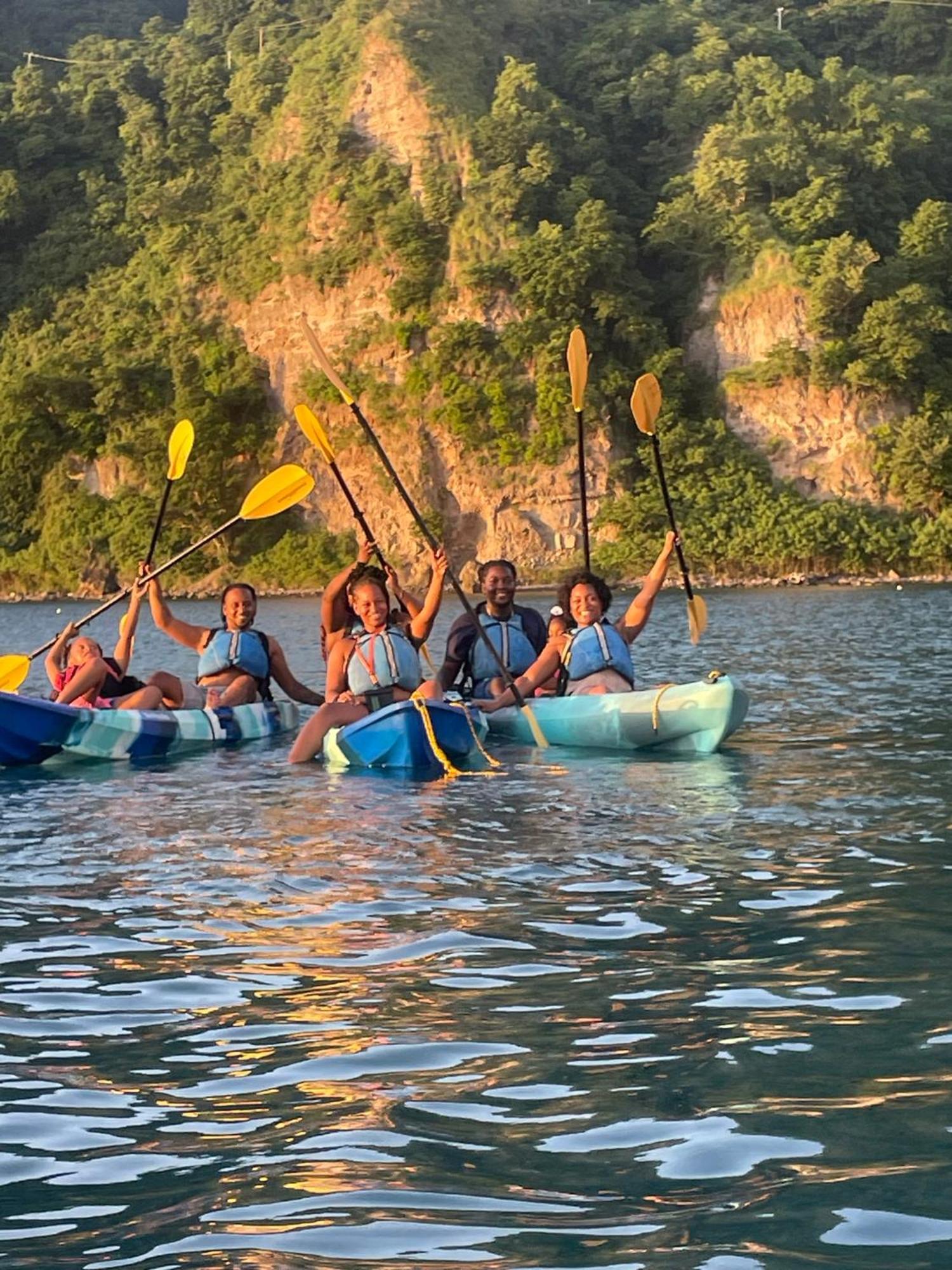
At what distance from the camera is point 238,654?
1296cm

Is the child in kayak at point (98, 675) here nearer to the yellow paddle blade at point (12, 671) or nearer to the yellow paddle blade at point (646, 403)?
the yellow paddle blade at point (12, 671)

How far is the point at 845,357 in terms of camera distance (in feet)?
157

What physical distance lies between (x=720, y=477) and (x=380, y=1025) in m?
44.7

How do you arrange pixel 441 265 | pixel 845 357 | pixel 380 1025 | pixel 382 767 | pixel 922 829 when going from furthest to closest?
pixel 441 265 → pixel 845 357 → pixel 382 767 → pixel 922 829 → pixel 380 1025

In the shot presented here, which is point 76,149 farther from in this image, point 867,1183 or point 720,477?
point 867,1183

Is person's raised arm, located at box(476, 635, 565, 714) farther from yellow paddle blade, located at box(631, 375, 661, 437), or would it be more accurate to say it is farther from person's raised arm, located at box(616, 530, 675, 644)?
yellow paddle blade, located at box(631, 375, 661, 437)

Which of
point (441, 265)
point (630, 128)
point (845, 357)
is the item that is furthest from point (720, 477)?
point (630, 128)

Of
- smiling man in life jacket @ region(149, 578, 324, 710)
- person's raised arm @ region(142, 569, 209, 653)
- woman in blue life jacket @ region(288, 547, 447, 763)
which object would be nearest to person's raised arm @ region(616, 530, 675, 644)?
woman in blue life jacket @ region(288, 547, 447, 763)

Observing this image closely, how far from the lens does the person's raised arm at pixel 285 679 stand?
43.4 ft

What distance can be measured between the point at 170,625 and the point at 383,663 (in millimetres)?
2101

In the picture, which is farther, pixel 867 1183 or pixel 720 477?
pixel 720 477

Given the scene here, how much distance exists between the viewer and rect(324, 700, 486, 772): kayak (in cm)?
1044

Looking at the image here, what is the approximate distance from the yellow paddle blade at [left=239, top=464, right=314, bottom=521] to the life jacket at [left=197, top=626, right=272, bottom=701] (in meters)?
0.86

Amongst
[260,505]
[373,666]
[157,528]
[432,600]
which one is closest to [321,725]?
[373,666]
